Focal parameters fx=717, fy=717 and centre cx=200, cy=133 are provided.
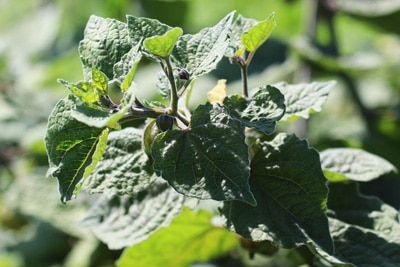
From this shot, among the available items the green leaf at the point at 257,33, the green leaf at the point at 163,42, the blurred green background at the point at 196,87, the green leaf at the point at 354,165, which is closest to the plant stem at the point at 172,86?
the green leaf at the point at 163,42

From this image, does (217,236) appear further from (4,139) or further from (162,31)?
(4,139)

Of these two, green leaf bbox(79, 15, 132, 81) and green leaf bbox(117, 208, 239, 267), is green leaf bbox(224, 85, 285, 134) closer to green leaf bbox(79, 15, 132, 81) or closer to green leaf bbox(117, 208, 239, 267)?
green leaf bbox(79, 15, 132, 81)

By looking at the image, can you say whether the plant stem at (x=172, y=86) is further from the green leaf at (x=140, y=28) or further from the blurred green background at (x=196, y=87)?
the blurred green background at (x=196, y=87)

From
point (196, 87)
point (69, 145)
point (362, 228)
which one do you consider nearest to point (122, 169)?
point (69, 145)

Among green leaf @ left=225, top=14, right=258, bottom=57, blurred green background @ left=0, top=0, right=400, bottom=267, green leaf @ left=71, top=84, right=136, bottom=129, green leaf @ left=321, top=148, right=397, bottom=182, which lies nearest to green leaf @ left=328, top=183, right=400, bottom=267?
green leaf @ left=321, top=148, right=397, bottom=182

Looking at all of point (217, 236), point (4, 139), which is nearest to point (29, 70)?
point (4, 139)

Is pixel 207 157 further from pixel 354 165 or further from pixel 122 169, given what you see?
pixel 354 165
